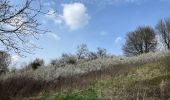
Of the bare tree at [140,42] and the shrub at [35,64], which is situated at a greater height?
the bare tree at [140,42]

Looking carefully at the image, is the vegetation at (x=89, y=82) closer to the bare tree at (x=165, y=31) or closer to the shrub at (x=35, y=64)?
the shrub at (x=35, y=64)

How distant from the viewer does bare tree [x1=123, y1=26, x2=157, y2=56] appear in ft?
223

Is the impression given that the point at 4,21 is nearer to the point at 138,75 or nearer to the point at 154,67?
the point at 138,75

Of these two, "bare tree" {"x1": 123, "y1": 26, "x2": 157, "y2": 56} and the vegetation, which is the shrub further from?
"bare tree" {"x1": 123, "y1": 26, "x2": 157, "y2": 56}

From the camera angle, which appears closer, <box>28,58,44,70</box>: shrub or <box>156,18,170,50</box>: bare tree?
<box>28,58,44,70</box>: shrub

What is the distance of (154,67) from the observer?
2611 cm

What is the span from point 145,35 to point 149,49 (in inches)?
115

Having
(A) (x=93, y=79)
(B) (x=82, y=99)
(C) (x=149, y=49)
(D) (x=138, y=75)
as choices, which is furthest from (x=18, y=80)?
(C) (x=149, y=49)

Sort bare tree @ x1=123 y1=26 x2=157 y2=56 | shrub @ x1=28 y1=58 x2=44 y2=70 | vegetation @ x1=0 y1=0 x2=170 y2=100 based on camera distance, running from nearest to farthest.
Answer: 1. vegetation @ x1=0 y1=0 x2=170 y2=100
2. shrub @ x1=28 y1=58 x2=44 y2=70
3. bare tree @ x1=123 y1=26 x2=157 y2=56

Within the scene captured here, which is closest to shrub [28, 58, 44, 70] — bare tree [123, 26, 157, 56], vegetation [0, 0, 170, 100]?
vegetation [0, 0, 170, 100]

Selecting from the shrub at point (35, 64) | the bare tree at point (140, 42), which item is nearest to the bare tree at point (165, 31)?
the bare tree at point (140, 42)

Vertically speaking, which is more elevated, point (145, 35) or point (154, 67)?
point (145, 35)

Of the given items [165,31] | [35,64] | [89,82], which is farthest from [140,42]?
[89,82]

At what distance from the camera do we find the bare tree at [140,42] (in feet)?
223
